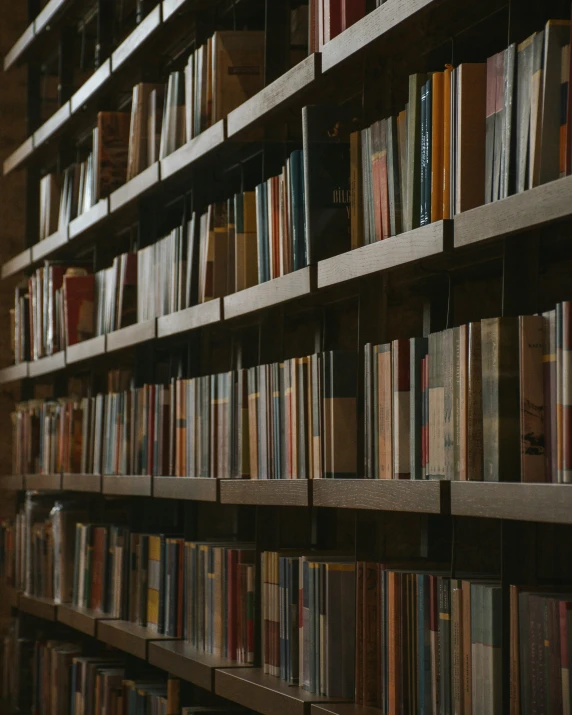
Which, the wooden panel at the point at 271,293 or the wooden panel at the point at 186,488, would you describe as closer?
the wooden panel at the point at 271,293

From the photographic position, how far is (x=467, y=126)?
1.68m

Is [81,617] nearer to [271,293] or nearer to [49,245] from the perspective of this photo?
[49,245]

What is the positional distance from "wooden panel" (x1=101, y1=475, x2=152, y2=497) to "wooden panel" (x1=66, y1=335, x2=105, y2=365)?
0.43m

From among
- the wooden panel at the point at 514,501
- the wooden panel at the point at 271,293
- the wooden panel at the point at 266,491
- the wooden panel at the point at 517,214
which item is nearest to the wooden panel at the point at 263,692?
the wooden panel at the point at 266,491

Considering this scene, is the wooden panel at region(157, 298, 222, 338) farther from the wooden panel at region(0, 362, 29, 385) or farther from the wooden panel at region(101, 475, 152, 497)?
the wooden panel at region(0, 362, 29, 385)

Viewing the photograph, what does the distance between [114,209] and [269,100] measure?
1.22 m

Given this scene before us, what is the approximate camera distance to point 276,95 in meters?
2.34

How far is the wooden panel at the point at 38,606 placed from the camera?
3957mm

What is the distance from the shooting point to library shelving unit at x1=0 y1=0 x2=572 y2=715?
1652 mm

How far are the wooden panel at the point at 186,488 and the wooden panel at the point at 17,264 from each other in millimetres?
1862

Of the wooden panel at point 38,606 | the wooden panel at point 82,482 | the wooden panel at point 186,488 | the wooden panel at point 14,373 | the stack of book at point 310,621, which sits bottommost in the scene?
the wooden panel at point 38,606

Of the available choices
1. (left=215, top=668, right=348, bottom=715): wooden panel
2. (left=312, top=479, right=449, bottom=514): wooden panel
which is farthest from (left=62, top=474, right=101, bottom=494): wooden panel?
(left=312, top=479, right=449, bottom=514): wooden panel

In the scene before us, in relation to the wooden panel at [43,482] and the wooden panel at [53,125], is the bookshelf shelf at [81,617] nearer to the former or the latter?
the wooden panel at [43,482]

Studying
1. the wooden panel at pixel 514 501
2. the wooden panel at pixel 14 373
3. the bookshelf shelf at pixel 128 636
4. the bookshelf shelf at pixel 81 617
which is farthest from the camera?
the wooden panel at pixel 14 373
